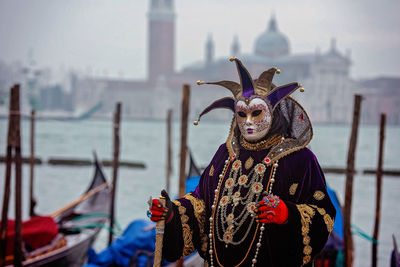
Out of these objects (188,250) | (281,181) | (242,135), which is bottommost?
(188,250)

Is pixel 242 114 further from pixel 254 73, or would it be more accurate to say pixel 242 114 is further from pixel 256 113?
pixel 254 73

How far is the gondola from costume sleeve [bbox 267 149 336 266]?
2.21 meters

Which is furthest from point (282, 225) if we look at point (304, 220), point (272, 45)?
point (272, 45)

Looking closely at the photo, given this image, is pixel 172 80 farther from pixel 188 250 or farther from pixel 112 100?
pixel 188 250

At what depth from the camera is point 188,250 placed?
1634 mm

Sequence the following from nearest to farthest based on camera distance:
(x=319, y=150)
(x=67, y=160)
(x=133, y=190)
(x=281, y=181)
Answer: (x=281, y=181) < (x=133, y=190) < (x=67, y=160) < (x=319, y=150)

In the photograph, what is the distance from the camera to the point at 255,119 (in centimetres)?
156

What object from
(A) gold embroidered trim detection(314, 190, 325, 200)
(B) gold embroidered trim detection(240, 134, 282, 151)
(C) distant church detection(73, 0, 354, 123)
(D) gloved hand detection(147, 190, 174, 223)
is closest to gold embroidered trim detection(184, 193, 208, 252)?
(D) gloved hand detection(147, 190, 174, 223)

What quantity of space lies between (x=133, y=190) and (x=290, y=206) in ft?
33.3

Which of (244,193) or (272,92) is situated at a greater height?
(272,92)

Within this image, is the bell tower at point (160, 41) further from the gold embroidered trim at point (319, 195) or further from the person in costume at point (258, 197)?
the gold embroidered trim at point (319, 195)

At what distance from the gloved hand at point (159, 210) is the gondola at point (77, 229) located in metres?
2.06

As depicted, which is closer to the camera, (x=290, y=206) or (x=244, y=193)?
(x=290, y=206)

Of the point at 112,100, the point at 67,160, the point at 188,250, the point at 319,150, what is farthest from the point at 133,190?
the point at 112,100
